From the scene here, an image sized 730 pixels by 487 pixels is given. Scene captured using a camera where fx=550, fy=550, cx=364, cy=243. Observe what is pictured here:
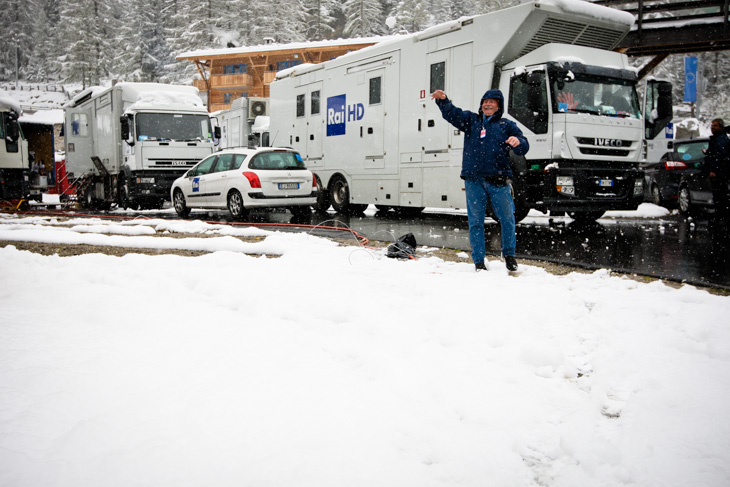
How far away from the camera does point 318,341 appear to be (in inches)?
129

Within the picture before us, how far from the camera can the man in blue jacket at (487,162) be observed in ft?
19.0

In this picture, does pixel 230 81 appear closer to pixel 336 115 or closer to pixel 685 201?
pixel 336 115

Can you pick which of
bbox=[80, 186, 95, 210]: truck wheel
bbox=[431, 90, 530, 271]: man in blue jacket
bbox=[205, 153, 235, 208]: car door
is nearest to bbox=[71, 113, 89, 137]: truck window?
bbox=[80, 186, 95, 210]: truck wheel

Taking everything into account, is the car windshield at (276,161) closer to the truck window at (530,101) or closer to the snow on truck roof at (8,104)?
the truck window at (530,101)

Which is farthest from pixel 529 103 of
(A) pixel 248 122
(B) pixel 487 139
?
(A) pixel 248 122

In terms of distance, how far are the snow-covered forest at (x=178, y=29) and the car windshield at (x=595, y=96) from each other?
43576 mm

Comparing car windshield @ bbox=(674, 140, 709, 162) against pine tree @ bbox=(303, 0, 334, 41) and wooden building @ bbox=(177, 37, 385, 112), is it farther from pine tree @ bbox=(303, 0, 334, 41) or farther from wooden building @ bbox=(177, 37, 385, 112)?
pine tree @ bbox=(303, 0, 334, 41)

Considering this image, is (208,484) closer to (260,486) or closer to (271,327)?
(260,486)

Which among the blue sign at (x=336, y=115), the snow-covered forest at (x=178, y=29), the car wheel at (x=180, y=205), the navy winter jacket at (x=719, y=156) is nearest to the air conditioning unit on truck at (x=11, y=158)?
the car wheel at (x=180, y=205)

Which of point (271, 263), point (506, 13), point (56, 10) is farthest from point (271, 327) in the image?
point (56, 10)

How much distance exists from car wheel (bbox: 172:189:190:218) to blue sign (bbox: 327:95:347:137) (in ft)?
14.0

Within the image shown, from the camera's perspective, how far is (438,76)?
11500 mm

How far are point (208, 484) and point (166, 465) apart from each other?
0.19 m

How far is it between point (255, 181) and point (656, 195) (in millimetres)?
11937
